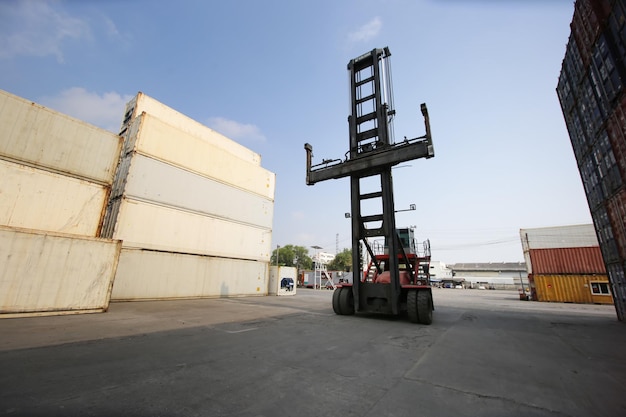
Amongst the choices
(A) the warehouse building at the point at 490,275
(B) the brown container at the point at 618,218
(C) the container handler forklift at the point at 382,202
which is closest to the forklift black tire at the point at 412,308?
(C) the container handler forklift at the point at 382,202

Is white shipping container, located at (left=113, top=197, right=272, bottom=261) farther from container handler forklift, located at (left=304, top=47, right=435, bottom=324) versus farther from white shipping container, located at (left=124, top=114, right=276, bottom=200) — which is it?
container handler forklift, located at (left=304, top=47, right=435, bottom=324)

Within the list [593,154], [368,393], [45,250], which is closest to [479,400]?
[368,393]

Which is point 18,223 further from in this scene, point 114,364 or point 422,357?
point 422,357

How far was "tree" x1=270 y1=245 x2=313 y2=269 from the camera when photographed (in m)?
75.6

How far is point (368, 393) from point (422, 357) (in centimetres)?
202

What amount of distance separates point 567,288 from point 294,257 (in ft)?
204

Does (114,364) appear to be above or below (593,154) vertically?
below

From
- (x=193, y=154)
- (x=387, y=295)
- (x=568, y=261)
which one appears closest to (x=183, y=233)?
(x=193, y=154)

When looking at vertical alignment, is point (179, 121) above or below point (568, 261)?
above

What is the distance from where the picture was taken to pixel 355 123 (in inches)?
435

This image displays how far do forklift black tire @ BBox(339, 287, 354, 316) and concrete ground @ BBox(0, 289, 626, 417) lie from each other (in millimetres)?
2983

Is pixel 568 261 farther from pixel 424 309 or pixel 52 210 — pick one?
pixel 52 210

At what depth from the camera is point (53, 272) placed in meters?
7.91

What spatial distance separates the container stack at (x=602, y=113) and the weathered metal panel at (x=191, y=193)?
60.6 ft
